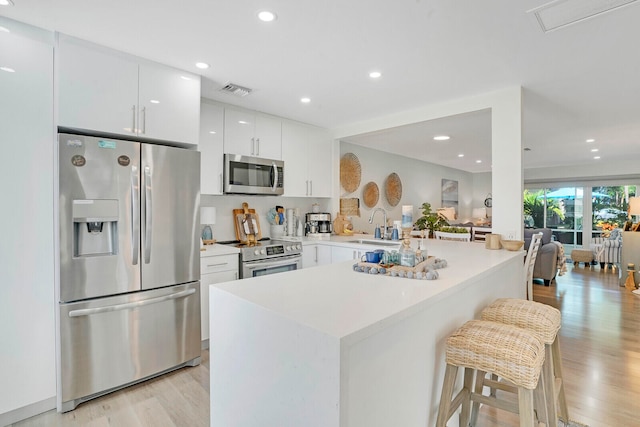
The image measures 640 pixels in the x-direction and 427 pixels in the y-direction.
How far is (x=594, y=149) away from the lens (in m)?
6.16

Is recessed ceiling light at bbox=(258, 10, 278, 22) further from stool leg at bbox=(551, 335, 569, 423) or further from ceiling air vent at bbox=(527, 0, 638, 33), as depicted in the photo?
stool leg at bbox=(551, 335, 569, 423)

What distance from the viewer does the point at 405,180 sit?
7152 mm

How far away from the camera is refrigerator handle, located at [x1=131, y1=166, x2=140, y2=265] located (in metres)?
2.36

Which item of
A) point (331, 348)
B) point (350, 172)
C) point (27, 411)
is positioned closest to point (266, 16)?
point (331, 348)

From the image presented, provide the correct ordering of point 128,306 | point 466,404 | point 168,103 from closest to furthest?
1. point 466,404
2. point 128,306
3. point 168,103

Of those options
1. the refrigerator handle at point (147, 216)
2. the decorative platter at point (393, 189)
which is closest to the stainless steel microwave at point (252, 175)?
the refrigerator handle at point (147, 216)

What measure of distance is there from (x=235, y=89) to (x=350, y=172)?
2817mm

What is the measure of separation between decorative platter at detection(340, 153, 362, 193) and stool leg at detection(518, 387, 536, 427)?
4.25 m

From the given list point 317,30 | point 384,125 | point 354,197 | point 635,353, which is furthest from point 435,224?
point 317,30

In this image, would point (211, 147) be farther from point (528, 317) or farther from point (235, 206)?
point (528, 317)

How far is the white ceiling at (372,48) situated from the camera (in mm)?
1876

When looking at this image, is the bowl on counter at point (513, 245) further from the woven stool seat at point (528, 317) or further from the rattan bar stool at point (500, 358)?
the rattan bar stool at point (500, 358)

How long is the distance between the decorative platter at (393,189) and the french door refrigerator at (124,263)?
175 inches

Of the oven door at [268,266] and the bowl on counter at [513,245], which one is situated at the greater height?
the bowl on counter at [513,245]
